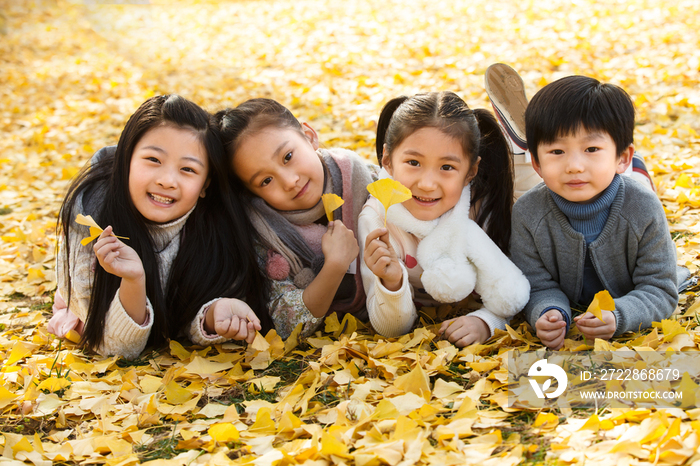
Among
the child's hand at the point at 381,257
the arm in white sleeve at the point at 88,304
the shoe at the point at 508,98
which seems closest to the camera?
the child's hand at the point at 381,257

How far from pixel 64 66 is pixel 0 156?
3787mm

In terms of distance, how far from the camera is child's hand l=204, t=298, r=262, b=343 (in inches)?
86.7

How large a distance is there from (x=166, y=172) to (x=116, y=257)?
40 centimetres

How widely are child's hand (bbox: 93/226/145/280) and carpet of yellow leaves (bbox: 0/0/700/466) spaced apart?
0.38 metres

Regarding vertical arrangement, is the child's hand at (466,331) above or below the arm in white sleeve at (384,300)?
below

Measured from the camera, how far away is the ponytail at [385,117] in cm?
247

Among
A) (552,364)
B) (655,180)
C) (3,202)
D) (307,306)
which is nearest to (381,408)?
(552,364)

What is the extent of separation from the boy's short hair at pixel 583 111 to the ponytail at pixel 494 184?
0.30 meters

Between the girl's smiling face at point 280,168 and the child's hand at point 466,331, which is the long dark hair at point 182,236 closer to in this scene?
the girl's smiling face at point 280,168

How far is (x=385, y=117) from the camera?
252 cm

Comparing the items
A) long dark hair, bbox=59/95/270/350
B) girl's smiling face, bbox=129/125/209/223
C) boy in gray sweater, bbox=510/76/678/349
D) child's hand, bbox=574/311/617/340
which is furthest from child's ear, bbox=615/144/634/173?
girl's smiling face, bbox=129/125/209/223

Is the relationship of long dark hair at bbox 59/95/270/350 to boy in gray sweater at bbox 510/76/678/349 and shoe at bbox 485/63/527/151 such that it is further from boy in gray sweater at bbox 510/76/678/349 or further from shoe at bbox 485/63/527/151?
shoe at bbox 485/63/527/151

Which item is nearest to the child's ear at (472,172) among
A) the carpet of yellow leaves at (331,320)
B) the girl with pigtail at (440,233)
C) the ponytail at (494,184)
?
the girl with pigtail at (440,233)

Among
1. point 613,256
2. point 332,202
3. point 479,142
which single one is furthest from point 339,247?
point 613,256
